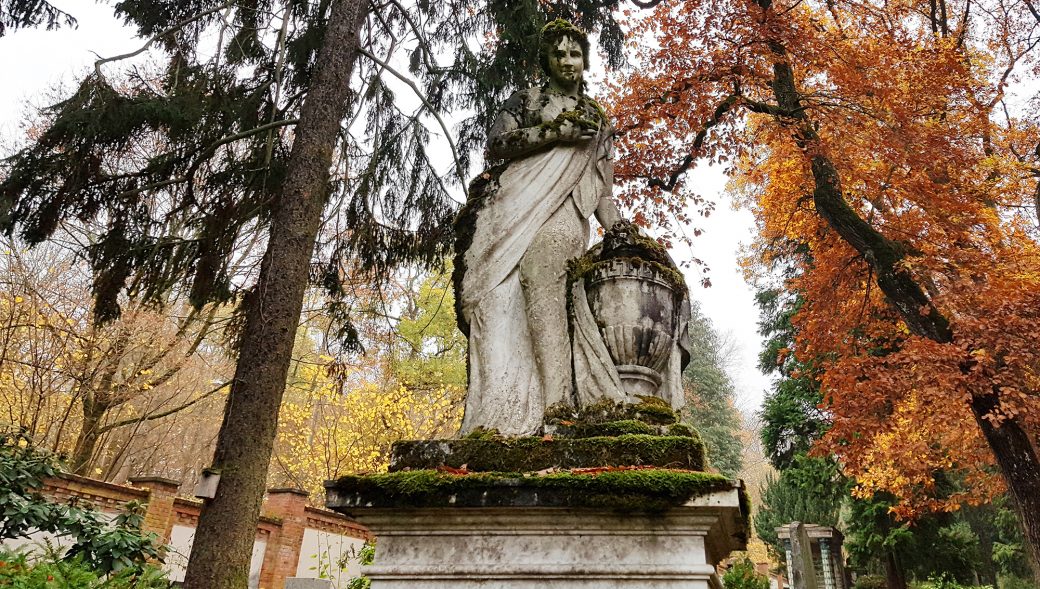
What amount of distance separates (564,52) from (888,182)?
31.8ft

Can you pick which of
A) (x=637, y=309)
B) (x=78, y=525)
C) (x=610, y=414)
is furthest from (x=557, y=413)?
(x=78, y=525)

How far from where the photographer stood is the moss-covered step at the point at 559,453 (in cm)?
266

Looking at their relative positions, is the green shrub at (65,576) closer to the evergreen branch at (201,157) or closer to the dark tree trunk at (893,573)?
the evergreen branch at (201,157)

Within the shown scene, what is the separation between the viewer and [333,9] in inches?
276

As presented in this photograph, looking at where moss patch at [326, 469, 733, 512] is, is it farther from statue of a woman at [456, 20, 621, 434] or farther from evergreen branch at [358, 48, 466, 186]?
evergreen branch at [358, 48, 466, 186]

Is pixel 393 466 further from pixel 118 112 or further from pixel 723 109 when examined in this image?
pixel 723 109

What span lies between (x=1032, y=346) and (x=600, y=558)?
29.9 feet

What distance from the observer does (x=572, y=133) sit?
381 centimetres

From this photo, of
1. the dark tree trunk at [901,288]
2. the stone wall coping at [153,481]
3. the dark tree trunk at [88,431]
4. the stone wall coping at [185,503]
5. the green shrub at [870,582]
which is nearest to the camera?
the dark tree trunk at [901,288]

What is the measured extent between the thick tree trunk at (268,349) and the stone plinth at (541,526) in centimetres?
285

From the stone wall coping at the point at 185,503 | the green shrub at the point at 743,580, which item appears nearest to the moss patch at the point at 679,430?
the green shrub at the point at 743,580

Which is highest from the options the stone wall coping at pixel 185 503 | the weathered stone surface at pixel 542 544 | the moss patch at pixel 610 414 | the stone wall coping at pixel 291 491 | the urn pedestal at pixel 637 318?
the stone wall coping at pixel 291 491

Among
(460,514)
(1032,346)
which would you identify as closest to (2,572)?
(460,514)

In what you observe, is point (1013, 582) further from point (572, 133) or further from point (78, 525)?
point (78, 525)
